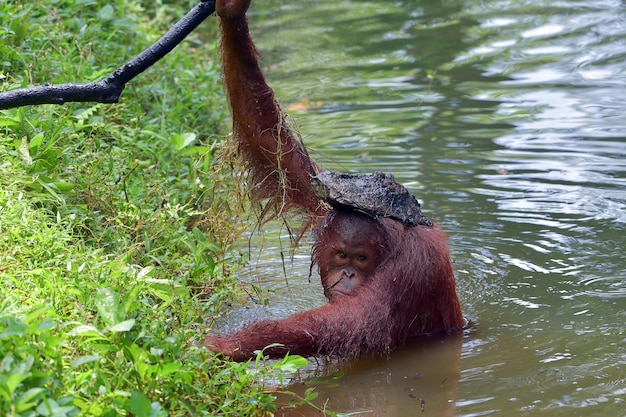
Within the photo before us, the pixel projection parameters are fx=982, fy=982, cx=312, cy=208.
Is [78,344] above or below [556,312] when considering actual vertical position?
above

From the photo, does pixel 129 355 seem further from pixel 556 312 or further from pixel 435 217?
pixel 435 217

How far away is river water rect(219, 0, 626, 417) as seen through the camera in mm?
4164

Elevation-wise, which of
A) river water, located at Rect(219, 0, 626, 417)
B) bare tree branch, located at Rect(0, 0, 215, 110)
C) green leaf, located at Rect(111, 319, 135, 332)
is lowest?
river water, located at Rect(219, 0, 626, 417)

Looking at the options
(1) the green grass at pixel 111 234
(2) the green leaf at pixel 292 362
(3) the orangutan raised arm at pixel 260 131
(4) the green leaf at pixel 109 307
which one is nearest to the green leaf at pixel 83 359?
(1) the green grass at pixel 111 234

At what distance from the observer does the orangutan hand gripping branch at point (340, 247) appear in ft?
13.4

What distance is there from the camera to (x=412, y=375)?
427cm

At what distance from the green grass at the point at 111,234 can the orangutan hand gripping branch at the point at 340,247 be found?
0.22m

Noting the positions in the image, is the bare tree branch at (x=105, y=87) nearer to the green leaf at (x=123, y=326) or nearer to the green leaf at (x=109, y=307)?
the green leaf at (x=109, y=307)

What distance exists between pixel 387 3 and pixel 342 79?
2.64 metres

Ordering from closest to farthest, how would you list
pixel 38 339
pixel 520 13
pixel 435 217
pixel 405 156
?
pixel 38 339 < pixel 435 217 < pixel 405 156 < pixel 520 13

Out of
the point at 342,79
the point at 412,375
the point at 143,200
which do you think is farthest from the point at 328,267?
the point at 342,79

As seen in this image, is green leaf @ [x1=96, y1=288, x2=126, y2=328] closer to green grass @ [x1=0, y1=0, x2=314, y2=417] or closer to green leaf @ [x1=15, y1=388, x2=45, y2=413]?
green grass @ [x1=0, y1=0, x2=314, y2=417]

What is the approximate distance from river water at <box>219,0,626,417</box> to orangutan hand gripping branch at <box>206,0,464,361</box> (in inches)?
7.6

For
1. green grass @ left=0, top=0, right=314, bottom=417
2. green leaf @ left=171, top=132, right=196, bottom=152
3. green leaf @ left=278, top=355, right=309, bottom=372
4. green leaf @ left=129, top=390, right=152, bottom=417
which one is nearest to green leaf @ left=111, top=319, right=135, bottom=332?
green grass @ left=0, top=0, right=314, bottom=417
